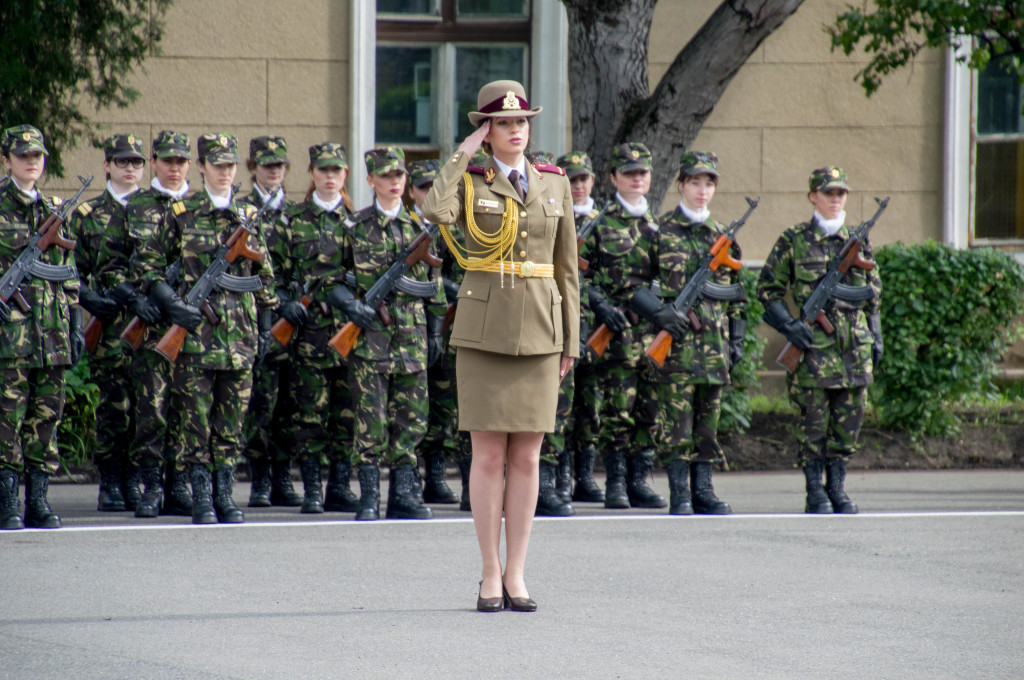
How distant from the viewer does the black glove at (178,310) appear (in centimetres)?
841

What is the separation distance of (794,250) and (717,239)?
1.55ft

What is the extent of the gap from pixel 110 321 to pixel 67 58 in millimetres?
3527

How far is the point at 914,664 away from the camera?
206 inches

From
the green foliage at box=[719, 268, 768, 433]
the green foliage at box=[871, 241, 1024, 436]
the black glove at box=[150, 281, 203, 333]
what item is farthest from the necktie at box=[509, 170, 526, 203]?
the green foliage at box=[871, 241, 1024, 436]

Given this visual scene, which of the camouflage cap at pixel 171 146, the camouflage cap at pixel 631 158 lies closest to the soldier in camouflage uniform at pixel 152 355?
the camouflage cap at pixel 171 146

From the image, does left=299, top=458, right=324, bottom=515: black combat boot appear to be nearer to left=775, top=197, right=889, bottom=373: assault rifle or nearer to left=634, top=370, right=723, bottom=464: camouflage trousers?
left=634, top=370, right=723, bottom=464: camouflage trousers

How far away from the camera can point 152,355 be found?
8750mm

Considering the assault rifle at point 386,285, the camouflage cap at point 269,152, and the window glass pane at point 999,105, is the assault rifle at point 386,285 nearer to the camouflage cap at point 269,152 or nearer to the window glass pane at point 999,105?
the camouflage cap at point 269,152

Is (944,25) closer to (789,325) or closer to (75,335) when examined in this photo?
(789,325)

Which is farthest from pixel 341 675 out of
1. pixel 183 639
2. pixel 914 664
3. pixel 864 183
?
pixel 864 183

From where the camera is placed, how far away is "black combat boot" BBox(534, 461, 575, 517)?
873 cm

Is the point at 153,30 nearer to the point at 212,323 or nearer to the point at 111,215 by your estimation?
the point at 111,215

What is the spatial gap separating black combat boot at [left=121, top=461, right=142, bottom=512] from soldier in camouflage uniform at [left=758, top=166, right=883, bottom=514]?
3.90 m

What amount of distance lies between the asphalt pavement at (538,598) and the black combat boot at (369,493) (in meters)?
0.19
